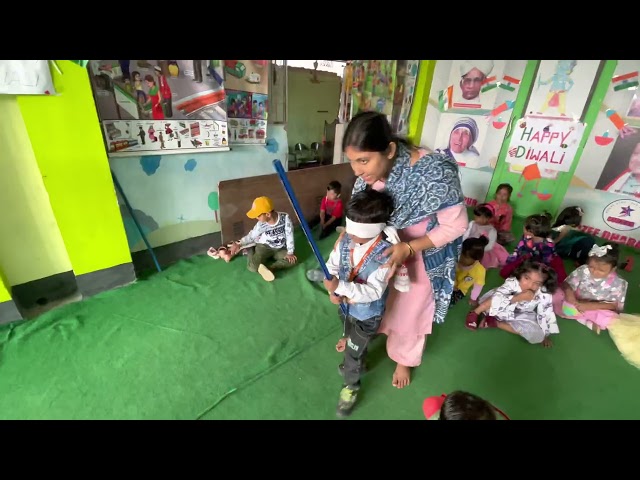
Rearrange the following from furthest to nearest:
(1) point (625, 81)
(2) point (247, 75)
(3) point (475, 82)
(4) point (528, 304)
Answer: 1. (3) point (475, 82)
2. (1) point (625, 81)
3. (2) point (247, 75)
4. (4) point (528, 304)

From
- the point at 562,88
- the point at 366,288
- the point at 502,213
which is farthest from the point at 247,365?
the point at 562,88

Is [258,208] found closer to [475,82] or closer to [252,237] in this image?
[252,237]

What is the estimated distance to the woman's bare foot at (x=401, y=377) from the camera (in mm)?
1693

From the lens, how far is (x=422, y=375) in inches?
70.2

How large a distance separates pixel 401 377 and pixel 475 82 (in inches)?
165

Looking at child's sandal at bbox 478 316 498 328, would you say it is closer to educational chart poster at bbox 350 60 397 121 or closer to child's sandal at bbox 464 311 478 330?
child's sandal at bbox 464 311 478 330

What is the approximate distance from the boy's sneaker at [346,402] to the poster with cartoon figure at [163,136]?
2.14 m

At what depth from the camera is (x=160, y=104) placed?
7.54 feet

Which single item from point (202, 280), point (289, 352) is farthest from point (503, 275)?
point (202, 280)

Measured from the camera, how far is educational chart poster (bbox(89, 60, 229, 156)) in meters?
2.09

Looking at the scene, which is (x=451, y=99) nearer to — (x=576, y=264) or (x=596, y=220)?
(x=596, y=220)

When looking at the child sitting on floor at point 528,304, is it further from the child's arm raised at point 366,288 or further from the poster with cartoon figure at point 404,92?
the poster with cartoon figure at point 404,92

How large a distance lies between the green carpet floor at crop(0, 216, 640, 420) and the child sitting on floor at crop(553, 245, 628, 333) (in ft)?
0.39

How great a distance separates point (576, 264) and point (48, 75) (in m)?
4.37
